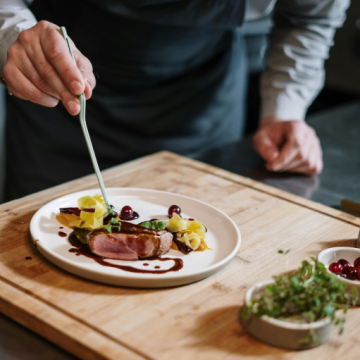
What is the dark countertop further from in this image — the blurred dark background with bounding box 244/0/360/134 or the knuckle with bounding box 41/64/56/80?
the blurred dark background with bounding box 244/0/360/134

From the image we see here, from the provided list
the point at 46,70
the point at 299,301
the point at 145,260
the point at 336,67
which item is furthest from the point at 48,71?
the point at 336,67

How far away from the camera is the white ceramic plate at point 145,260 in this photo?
102 centimetres

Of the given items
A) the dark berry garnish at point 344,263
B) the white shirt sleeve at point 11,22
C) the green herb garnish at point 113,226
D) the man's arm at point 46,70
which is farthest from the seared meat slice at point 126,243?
the white shirt sleeve at point 11,22

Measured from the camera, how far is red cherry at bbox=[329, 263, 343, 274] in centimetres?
109

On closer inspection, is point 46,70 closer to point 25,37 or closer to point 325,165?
point 25,37

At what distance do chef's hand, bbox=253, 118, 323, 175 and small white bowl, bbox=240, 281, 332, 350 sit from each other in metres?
0.99

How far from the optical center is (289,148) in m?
1.83

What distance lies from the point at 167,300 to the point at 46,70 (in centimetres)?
60

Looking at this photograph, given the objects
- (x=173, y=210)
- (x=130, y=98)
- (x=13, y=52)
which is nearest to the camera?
(x=13, y=52)

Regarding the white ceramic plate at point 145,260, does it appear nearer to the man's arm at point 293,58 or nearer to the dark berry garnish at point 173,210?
the dark berry garnish at point 173,210

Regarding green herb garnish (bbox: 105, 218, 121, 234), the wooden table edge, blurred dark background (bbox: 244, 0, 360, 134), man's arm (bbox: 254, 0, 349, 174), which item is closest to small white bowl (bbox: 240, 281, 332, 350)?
green herb garnish (bbox: 105, 218, 121, 234)

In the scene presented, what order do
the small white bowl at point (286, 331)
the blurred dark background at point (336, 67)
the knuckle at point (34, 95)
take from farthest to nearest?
the blurred dark background at point (336, 67), the knuckle at point (34, 95), the small white bowl at point (286, 331)

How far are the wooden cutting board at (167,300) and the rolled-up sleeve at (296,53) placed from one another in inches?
30.8

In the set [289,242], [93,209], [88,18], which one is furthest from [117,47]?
[289,242]
